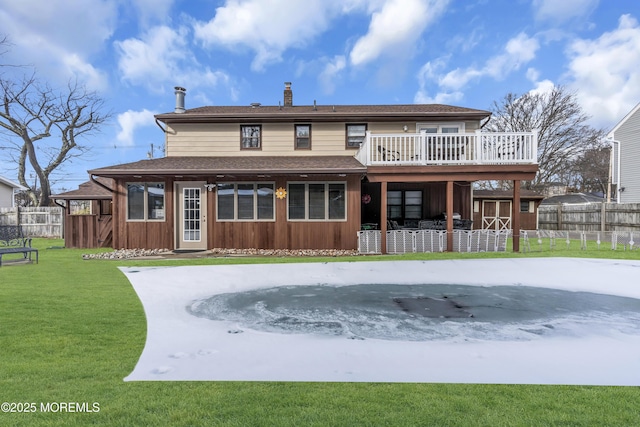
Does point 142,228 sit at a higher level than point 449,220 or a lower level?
lower

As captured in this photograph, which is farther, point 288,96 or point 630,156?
point 630,156

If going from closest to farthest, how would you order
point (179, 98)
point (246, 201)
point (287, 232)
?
point (287, 232) → point (246, 201) → point (179, 98)

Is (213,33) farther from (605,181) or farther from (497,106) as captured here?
(605,181)

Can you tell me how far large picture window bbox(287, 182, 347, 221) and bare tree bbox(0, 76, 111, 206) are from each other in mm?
21014

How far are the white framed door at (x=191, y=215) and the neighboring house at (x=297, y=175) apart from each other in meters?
0.03

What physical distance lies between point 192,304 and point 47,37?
2073 centimetres

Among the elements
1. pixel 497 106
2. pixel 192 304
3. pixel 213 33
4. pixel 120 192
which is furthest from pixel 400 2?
pixel 497 106

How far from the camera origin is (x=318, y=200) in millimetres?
11617

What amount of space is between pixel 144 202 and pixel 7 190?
18.9m

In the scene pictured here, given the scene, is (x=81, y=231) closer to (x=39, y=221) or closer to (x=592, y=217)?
(x=39, y=221)

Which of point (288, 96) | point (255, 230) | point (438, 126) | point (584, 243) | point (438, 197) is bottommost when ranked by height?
point (584, 243)

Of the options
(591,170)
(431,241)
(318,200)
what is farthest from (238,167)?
(591,170)

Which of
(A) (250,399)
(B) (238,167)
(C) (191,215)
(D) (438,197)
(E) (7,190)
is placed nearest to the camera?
(A) (250,399)

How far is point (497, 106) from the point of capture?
30031 millimetres
